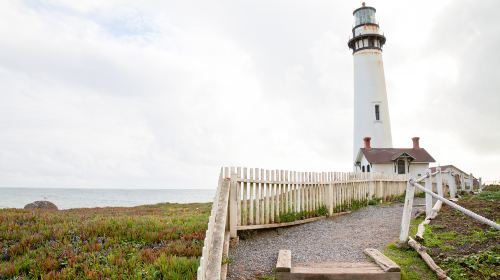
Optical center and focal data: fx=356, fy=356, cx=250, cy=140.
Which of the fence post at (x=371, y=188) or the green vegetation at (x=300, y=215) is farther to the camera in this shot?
the fence post at (x=371, y=188)

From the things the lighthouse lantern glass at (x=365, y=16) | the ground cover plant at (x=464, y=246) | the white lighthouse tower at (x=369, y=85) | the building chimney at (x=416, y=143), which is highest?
the lighthouse lantern glass at (x=365, y=16)

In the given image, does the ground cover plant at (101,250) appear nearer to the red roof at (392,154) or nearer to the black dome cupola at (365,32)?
the red roof at (392,154)

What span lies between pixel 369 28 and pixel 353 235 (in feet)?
94.4

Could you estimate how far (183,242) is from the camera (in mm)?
7406

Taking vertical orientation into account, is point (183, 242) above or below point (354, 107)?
below

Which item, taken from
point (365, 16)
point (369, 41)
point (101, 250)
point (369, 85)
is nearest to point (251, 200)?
point (101, 250)

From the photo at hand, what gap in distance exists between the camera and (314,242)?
319 inches

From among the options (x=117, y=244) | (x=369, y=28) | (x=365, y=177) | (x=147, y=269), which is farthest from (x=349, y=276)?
(x=369, y=28)

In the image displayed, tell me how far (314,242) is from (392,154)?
75.1ft

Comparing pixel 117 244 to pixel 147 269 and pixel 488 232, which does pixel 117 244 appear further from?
pixel 488 232

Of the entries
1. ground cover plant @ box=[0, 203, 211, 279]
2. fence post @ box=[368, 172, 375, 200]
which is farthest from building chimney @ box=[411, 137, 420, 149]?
ground cover plant @ box=[0, 203, 211, 279]

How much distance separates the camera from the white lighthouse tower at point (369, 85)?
31.2 metres

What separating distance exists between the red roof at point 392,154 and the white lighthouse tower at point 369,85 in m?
1.65

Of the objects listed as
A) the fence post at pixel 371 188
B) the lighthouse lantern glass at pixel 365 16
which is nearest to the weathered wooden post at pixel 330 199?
the fence post at pixel 371 188
